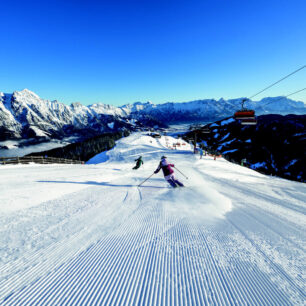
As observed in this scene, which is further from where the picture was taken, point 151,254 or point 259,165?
point 259,165

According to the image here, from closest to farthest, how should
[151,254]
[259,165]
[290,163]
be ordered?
[151,254] < [290,163] < [259,165]

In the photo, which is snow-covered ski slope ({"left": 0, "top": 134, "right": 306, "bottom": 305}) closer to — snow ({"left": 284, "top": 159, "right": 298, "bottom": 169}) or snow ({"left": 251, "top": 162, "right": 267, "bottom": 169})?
snow ({"left": 251, "top": 162, "right": 267, "bottom": 169})

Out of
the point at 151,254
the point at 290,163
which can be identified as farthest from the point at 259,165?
the point at 151,254

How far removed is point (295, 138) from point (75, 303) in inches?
5911

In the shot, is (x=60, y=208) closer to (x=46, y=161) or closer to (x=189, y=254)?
(x=189, y=254)

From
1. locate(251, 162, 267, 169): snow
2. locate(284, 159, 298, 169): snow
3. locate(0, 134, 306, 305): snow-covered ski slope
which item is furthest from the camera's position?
locate(251, 162, 267, 169): snow

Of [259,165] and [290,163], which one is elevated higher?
[290,163]

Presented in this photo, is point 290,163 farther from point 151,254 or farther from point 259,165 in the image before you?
point 151,254

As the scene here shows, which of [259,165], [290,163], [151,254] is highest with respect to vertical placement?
[151,254]

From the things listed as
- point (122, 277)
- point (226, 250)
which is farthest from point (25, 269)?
point (226, 250)

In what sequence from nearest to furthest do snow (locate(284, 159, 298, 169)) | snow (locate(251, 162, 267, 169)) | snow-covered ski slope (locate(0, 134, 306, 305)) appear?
1. snow-covered ski slope (locate(0, 134, 306, 305))
2. snow (locate(284, 159, 298, 169))
3. snow (locate(251, 162, 267, 169))

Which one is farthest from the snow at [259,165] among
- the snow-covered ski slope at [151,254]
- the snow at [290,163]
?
the snow-covered ski slope at [151,254]

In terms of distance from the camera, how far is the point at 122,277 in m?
2.32

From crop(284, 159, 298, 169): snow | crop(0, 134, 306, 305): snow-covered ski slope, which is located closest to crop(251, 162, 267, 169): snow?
crop(284, 159, 298, 169): snow
